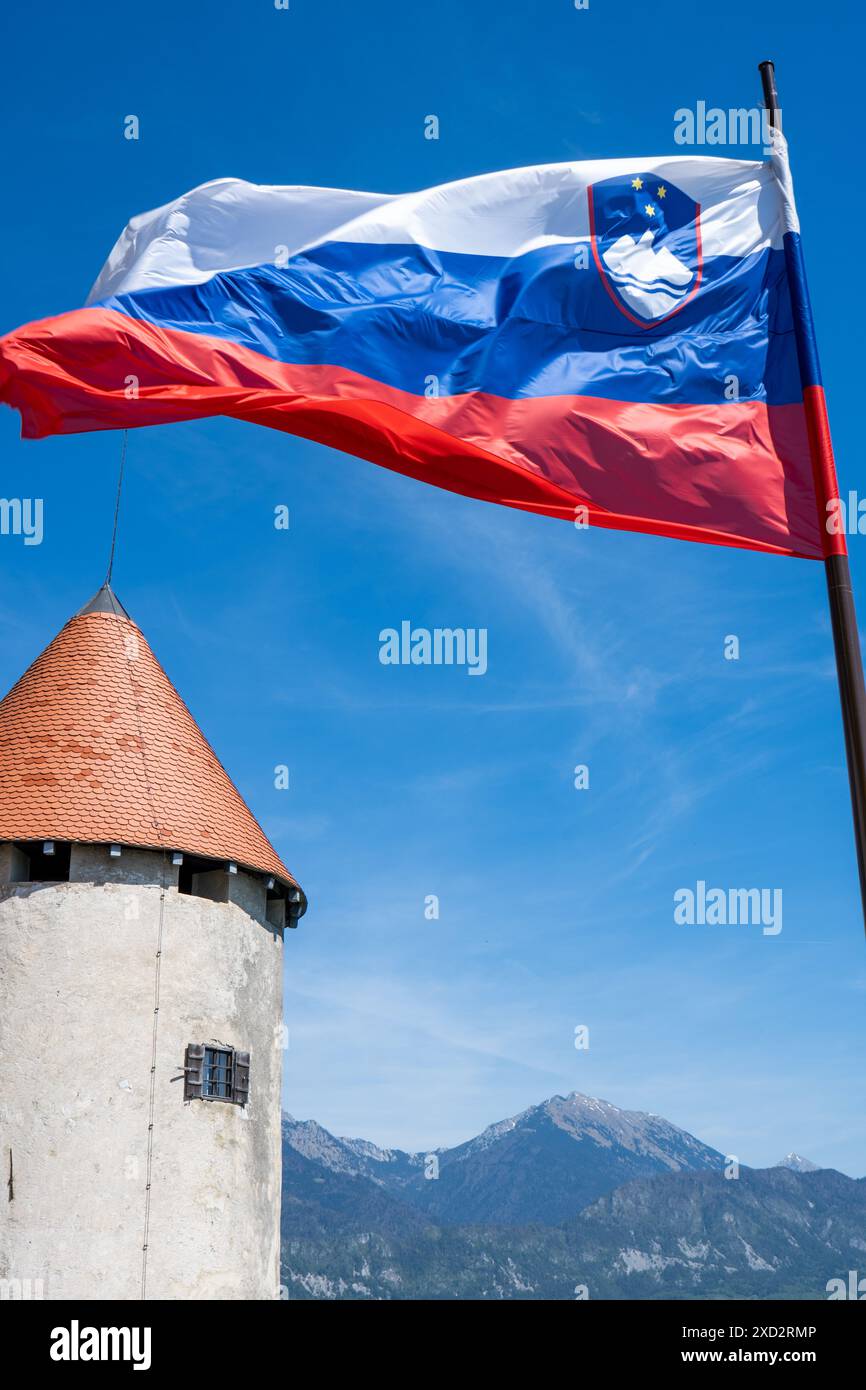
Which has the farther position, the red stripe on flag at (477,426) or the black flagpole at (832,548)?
the red stripe on flag at (477,426)

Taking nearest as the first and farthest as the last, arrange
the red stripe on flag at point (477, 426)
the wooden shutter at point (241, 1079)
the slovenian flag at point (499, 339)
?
the red stripe on flag at point (477, 426) → the slovenian flag at point (499, 339) → the wooden shutter at point (241, 1079)

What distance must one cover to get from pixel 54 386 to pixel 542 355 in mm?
3644

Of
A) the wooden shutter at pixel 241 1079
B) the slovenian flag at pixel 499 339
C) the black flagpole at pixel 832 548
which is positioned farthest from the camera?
the wooden shutter at pixel 241 1079

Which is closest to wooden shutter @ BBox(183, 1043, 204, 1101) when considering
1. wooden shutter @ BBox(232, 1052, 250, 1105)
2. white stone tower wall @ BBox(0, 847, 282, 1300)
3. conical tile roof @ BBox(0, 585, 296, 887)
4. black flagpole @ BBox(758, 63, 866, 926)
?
white stone tower wall @ BBox(0, 847, 282, 1300)

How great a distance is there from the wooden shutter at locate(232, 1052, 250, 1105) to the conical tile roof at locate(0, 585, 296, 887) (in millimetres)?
3094

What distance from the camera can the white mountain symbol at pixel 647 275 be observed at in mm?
10523

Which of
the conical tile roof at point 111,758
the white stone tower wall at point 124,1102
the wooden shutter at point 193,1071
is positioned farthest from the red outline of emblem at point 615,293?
the wooden shutter at point 193,1071

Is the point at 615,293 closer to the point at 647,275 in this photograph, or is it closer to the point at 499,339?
the point at 647,275

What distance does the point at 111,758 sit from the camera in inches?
907

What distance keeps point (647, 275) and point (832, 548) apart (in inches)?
132

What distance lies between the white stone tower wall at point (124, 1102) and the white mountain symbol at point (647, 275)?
45.6 ft

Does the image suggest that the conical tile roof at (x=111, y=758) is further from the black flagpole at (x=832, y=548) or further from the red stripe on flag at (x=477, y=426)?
the black flagpole at (x=832, y=548)
